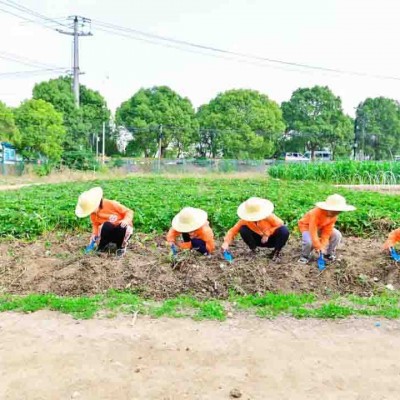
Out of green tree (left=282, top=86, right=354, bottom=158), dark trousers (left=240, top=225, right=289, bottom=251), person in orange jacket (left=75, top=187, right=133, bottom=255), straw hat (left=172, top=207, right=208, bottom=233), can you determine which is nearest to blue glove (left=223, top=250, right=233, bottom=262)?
dark trousers (left=240, top=225, right=289, bottom=251)

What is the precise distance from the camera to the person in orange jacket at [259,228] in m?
5.52

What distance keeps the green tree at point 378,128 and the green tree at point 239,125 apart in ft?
48.1

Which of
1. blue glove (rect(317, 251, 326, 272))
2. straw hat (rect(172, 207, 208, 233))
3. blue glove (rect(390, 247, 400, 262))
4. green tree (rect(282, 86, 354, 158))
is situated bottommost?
blue glove (rect(317, 251, 326, 272))

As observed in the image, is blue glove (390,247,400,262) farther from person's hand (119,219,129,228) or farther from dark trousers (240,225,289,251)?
person's hand (119,219,129,228)

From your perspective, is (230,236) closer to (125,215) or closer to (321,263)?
(321,263)

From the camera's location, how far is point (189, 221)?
5562mm

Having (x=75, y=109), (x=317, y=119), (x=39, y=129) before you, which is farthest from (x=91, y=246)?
(x=317, y=119)

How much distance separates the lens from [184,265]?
5.33 m

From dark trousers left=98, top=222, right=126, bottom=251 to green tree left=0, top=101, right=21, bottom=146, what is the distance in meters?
22.6

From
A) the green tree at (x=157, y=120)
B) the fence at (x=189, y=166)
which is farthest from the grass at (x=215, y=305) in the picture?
the green tree at (x=157, y=120)

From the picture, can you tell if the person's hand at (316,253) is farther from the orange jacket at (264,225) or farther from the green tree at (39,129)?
the green tree at (39,129)

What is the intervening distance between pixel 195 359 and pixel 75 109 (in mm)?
32698

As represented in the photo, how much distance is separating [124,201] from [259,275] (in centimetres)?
482

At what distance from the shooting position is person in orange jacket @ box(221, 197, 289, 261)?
552 cm
